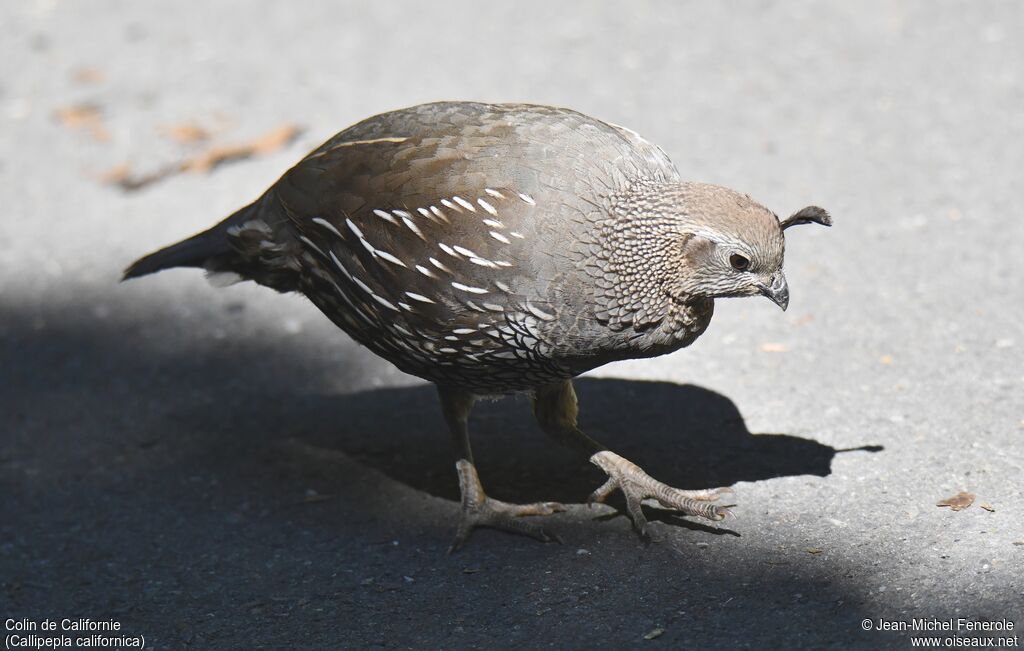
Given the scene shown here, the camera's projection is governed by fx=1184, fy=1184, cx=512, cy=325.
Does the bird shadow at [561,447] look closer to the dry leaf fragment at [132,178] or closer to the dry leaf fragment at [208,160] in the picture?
the dry leaf fragment at [208,160]

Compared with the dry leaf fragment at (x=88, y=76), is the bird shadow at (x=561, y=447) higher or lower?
lower

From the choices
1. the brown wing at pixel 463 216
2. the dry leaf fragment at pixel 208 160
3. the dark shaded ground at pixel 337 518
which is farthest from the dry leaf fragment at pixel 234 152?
the brown wing at pixel 463 216

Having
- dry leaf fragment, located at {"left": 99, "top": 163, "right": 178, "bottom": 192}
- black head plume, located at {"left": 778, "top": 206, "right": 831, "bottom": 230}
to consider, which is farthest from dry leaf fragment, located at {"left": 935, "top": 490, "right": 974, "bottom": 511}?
dry leaf fragment, located at {"left": 99, "top": 163, "right": 178, "bottom": 192}

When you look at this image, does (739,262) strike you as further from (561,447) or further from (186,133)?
(186,133)

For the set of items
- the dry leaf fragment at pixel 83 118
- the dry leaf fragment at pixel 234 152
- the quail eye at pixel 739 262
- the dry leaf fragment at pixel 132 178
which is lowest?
the quail eye at pixel 739 262

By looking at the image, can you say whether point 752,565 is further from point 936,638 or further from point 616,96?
point 616,96

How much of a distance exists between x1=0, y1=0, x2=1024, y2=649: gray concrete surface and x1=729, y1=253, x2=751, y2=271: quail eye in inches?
45.4

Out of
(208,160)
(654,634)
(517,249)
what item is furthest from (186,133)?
(654,634)

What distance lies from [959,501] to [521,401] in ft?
7.65

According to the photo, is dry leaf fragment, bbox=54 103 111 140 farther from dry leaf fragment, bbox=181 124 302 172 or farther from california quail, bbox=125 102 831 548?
california quail, bbox=125 102 831 548

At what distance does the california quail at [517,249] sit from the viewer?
4.43 meters

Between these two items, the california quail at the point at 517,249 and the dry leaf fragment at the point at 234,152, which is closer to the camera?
the california quail at the point at 517,249

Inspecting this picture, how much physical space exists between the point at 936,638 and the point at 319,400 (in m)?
3.44

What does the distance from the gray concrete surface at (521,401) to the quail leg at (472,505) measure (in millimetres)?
70
